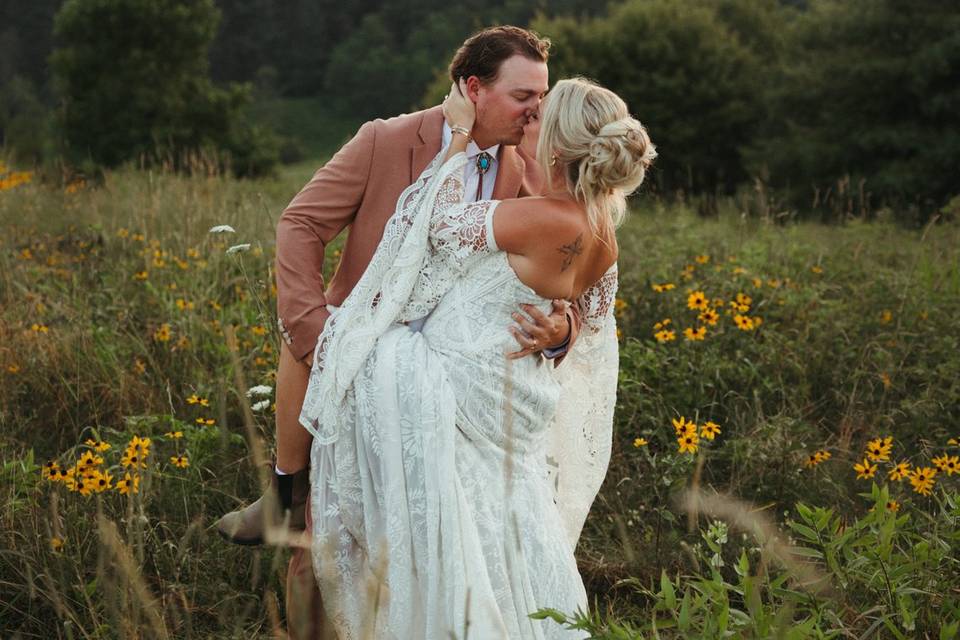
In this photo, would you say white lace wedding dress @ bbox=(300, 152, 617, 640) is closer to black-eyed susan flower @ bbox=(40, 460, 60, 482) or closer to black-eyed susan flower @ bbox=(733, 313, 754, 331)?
black-eyed susan flower @ bbox=(40, 460, 60, 482)

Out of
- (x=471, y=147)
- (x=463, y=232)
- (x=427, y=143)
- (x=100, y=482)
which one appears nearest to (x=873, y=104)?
(x=471, y=147)

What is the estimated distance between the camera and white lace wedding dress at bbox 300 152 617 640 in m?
2.63

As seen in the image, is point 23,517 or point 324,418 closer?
point 324,418

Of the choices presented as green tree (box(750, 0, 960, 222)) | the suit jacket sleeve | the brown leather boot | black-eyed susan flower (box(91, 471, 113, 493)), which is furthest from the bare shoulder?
green tree (box(750, 0, 960, 222))

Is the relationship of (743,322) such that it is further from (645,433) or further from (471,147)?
(471,147)

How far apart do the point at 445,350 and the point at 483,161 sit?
2.47 feet

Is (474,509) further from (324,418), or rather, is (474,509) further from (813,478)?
(813,478)

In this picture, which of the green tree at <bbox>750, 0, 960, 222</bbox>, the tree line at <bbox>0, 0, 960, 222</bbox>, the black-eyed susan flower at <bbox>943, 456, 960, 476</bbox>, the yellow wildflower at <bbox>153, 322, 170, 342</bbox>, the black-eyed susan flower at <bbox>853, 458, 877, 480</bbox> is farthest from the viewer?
the tree line at <bbox>0, 0, 960, 222</bbox>

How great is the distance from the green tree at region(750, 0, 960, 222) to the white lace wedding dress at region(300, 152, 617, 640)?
13.6 metres

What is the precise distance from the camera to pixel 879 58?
667 inches

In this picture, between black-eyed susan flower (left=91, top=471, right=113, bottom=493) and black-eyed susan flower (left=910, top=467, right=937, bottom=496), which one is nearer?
black-eyed susan flower (left=91, top=471, right=113, bottom=493)

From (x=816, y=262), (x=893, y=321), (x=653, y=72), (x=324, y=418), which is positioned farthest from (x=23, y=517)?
(x=653, y=72)

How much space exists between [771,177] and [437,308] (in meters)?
17.4

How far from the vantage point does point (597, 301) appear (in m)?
3.22
